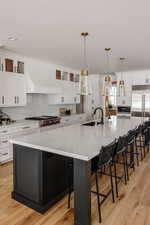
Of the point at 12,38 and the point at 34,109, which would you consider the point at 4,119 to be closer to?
the point at 34,109

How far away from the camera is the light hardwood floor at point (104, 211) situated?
2.04 metres

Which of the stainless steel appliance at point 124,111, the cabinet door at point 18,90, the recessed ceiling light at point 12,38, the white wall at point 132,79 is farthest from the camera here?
the stainless steel appliance at point 124,111

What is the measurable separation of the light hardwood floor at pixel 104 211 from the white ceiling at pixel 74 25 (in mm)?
2557

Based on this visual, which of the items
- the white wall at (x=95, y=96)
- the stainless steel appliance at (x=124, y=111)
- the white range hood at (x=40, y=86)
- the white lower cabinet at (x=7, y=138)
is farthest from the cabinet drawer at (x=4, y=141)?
the stainless steel appliance at (x=124, y=111)

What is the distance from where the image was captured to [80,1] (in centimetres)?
205

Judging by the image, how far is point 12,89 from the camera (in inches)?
169

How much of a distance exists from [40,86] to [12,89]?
0.89 metres

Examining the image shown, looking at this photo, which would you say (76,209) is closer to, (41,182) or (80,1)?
(41,182)

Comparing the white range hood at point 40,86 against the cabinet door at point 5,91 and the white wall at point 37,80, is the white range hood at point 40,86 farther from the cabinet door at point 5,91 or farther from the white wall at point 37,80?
the cabinet door at point 5,91

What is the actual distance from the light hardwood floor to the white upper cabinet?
6.67 ft

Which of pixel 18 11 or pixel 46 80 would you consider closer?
pixel 18 11

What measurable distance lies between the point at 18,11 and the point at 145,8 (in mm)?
1621

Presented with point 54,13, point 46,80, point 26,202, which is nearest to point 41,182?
point 26,202

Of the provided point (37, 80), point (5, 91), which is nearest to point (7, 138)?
point (5, 91)
